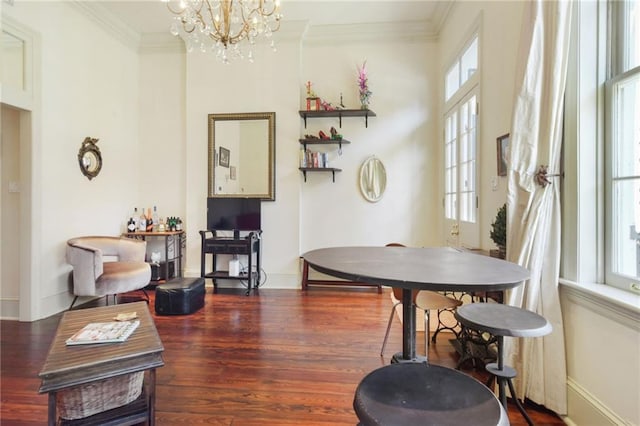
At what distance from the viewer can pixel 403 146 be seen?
4395mm

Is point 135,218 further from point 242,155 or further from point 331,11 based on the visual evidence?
point 331,11

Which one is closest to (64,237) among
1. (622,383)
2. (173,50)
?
(173,50)

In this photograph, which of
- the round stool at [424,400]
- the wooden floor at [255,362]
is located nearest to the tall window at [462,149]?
the wooden floor at [255,362]

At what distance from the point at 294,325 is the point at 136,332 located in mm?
1579

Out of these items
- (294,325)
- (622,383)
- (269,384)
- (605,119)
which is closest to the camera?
(622,383)

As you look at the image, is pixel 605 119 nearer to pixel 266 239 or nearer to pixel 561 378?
pixel 561 378

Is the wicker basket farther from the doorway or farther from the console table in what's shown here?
the console table

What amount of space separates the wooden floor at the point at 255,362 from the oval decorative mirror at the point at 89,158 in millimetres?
1719

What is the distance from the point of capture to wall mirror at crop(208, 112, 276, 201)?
436 centimetres

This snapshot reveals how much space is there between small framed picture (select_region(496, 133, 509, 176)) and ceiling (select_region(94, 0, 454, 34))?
7.26ft

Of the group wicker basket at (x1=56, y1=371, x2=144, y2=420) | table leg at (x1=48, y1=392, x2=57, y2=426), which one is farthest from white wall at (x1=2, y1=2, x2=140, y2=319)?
table leg at (x1=48, y1=392, x2=57, y2=426)

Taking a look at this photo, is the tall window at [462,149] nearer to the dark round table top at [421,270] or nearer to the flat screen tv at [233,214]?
the dark round table top at [421,270]

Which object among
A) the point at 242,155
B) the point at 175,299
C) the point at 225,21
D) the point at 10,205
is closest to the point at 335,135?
the point at 242,155

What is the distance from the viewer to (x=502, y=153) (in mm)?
2453
